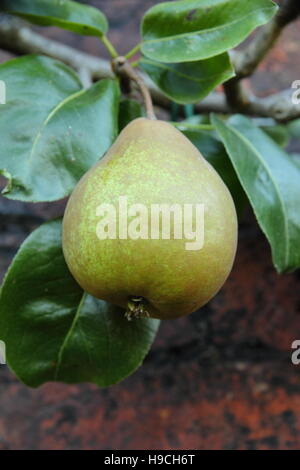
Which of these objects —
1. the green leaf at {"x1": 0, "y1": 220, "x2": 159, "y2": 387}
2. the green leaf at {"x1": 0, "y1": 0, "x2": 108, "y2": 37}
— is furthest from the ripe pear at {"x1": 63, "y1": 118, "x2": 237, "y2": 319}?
the green leaf at {"x1": 0, "y1": 0, "x2": 108, "y2": 37}

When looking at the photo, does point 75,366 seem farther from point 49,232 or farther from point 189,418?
point 189,418

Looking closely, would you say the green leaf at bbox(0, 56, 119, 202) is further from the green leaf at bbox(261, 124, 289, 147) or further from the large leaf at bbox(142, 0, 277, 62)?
the green leaf at bbox(261, 124, 289, 147)

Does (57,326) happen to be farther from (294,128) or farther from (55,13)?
(294,128)

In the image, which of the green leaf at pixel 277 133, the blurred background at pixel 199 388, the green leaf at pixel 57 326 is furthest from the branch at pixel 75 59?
the green leaf at pixel 57 326

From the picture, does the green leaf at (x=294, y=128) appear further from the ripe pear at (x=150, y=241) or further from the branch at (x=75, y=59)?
the ripe pear at (x=150, y=241)

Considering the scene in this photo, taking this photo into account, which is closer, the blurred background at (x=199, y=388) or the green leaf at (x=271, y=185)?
the green leaf at (x=271, y=185)

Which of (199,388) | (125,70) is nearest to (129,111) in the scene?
(125,70)

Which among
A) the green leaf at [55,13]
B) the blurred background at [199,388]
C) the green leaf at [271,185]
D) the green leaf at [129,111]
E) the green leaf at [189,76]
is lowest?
the blurred background at [199,388]
